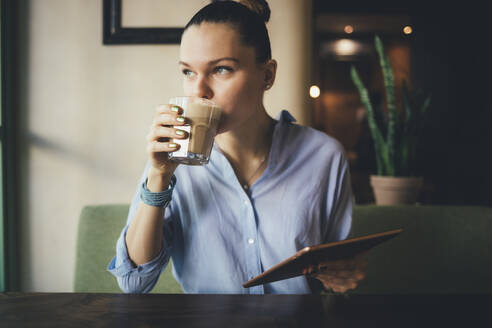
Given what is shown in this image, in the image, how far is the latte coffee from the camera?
0.84m

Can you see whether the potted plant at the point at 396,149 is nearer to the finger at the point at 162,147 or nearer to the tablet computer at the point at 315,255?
the tablet computer at the point at 315,255

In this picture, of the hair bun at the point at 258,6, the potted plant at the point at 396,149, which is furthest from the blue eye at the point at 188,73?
the potted plant at the point at 396,149

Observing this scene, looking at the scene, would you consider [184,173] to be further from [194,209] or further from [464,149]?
[464,149]

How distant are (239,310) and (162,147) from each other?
1.34 ft

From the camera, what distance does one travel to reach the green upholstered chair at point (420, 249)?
1.45 m

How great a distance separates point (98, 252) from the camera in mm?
1426

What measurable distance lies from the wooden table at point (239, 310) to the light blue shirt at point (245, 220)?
0.27 meters

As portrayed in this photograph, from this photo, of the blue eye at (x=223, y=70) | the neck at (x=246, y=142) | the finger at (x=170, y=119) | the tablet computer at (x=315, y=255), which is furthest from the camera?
the neck at (x=246, y=142)

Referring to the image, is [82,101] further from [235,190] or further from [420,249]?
[420,249]

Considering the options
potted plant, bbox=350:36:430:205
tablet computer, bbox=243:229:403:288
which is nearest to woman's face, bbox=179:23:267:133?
tablet computer, bbox=243:229:403:288

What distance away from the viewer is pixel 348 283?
975 millimetres

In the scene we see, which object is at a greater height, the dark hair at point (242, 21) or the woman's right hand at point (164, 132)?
the dark hair at point (242, 21)

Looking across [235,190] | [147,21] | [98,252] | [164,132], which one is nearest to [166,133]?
[164,132]

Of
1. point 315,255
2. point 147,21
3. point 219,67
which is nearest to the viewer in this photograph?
point 315,255
